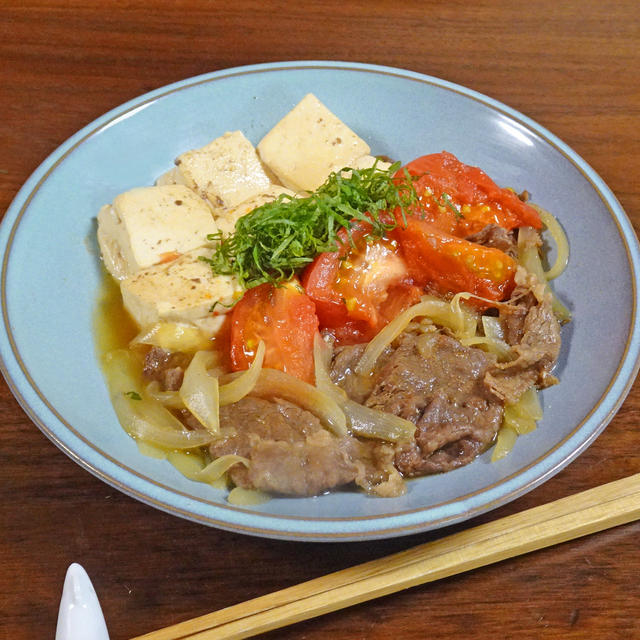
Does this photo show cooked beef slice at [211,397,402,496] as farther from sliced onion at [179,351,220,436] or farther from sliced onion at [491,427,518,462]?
sliced onion at [491,427,518,462]

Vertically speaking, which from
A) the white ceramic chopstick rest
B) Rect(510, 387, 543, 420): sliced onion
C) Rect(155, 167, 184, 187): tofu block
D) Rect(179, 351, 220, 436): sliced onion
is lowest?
the white ceramic chopstick rest

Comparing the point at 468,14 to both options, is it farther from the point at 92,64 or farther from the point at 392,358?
the point at 392,358

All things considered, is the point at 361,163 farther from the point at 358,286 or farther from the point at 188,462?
the point at 188,462

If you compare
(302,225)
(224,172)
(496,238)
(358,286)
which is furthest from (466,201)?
(224,172)

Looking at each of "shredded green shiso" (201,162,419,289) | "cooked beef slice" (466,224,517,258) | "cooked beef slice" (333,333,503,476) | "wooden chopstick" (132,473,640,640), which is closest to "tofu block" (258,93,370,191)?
"shredded green shiso" (201,162,419,289)

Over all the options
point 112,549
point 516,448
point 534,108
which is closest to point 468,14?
point 534,108

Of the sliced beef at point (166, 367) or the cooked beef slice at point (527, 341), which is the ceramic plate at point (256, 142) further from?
the sliced beef at point (166, 367)

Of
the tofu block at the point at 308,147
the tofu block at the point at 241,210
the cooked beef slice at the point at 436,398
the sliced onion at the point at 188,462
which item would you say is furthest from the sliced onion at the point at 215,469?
the tofu block at the point at 308,147
